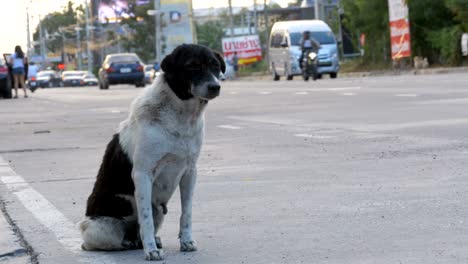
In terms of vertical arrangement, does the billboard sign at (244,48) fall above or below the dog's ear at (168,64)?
below

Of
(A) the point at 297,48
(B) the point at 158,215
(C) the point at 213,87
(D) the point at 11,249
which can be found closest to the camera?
(C) the point at 213,87

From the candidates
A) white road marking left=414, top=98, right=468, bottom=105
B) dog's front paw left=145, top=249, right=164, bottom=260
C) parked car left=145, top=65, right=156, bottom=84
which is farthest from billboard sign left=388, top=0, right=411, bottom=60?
dog's front paw left=145, top=249, right=164, bottom=260

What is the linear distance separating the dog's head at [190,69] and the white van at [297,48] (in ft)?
136

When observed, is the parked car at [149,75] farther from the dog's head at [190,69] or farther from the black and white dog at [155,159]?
the dog's head at [190,69]

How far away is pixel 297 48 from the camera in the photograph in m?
48.4

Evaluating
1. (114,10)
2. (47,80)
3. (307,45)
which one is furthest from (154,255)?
(114,10)

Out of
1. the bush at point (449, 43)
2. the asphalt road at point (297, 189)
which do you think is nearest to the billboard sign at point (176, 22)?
the bush at point (449, 43)

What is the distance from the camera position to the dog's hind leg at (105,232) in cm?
632

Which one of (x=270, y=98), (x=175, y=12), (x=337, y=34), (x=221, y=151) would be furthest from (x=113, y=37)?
(x=221, y=151)

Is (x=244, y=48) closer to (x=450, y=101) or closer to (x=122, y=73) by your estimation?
(x=122, y=73)

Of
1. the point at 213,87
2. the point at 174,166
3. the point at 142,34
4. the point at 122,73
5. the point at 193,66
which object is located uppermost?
the point at 193,66

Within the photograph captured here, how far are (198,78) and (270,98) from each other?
21364 mm

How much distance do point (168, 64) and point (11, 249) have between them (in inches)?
53.9

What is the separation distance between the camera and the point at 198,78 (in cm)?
609
